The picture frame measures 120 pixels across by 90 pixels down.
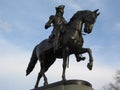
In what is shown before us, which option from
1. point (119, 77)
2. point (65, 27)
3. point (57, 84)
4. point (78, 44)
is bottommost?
point (57, 84)

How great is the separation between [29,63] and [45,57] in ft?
4.12

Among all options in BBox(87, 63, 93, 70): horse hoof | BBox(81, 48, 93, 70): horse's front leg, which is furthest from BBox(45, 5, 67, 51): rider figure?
BBox(87, 63, 93, 70): horse hoof

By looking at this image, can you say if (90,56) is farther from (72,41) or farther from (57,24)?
(57,24)

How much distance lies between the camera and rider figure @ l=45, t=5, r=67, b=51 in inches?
545

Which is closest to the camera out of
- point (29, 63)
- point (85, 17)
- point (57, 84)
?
point (57, 84)

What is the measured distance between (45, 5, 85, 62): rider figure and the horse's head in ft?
3.39

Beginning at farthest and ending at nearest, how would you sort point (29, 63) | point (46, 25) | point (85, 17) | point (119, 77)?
point (119, 77) < point (29, 63) < point (46, 25) < point (85, 17)

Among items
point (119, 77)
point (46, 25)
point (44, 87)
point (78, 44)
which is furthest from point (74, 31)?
point (119, 77)

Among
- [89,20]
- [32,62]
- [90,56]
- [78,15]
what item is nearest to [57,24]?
[78,15]

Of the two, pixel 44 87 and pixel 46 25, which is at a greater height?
pixel 46 25

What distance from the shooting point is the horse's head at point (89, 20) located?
1348cm

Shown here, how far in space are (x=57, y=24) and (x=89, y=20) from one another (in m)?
1.46

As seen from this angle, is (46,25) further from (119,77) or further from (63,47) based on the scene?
(119,77)

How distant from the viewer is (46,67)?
1517cm
